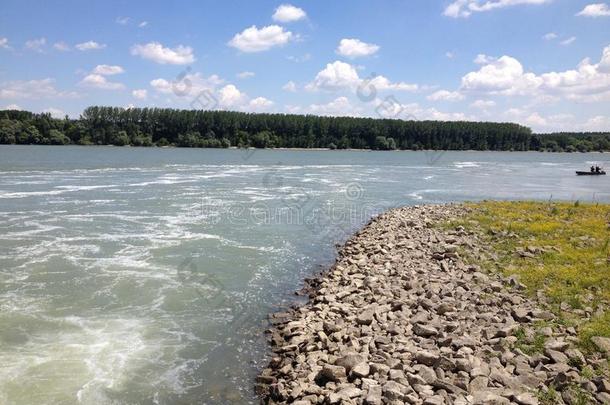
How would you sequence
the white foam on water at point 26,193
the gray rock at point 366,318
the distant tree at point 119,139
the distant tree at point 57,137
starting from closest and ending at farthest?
1. the gray rock at point 366,318
2. the white foam on water at point 26,193
3. the distant tree at point 57,137
4. the distant tree at point 119,139

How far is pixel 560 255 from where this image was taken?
18656 millimetres

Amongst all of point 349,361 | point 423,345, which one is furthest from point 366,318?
point 349,361

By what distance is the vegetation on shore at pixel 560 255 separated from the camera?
13.2 meters

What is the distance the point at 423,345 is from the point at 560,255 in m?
10.0

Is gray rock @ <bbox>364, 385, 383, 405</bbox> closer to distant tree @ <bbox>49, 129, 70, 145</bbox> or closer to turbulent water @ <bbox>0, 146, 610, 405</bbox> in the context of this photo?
turbulent water @ <bbox>0, 146, 610, 405</bbox>

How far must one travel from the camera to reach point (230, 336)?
14562 mm

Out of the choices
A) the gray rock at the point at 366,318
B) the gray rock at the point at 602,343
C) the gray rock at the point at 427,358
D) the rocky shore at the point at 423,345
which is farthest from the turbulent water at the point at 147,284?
the gray rock at the point at 602,343

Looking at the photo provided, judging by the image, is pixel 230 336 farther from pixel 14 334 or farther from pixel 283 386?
pixel 14 334

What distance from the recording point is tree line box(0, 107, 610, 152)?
144 meters

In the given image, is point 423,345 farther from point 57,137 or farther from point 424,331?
point 57,137

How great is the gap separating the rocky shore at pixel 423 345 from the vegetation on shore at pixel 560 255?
0.72 metres

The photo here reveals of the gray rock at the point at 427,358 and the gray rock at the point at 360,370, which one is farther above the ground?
the gray rock at the point at 427,358

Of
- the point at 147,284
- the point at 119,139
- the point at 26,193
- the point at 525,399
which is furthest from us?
the point at 119,139

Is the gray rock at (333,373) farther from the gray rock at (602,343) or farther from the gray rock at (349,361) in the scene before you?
the gray rock at (602,343)
